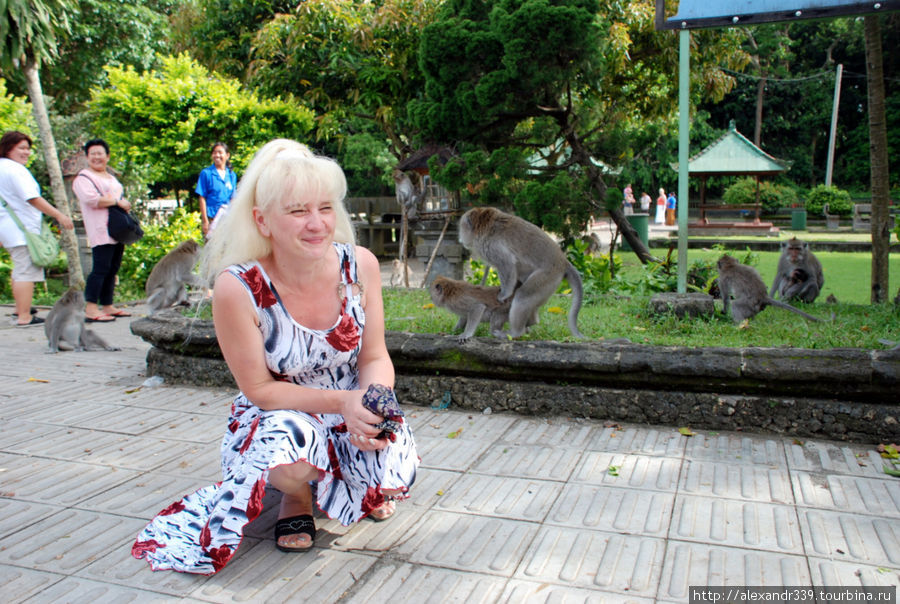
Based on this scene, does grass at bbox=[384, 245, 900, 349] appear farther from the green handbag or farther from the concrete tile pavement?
the green handbag

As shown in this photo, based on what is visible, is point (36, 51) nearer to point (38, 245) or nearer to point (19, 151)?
point (19, 151)

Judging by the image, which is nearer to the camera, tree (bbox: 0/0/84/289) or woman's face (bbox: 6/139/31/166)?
woman's face (bbox: 6/139/31/166)

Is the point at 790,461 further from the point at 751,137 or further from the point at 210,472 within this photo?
the point at 751,137

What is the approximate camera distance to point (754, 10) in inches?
212

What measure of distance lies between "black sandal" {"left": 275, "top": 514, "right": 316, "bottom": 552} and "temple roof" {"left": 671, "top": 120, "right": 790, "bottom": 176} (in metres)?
23.9

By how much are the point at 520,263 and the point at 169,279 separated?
430 centimetres

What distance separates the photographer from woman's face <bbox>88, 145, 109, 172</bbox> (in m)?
7.59

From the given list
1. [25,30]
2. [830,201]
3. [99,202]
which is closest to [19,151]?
[99,202]

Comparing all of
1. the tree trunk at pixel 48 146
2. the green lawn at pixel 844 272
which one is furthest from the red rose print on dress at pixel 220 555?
the tree trunk at pixel 48 146

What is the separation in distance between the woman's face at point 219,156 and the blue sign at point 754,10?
4.94m

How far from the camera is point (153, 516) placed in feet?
10.9

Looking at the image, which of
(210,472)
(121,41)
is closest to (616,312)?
(210,472)

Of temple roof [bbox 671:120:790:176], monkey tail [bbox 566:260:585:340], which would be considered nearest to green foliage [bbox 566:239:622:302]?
monkey tail [bbox 566:260:585:340]

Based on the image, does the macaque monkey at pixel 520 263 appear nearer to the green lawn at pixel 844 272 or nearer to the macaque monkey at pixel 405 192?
the green lawn at pixel 844 272
